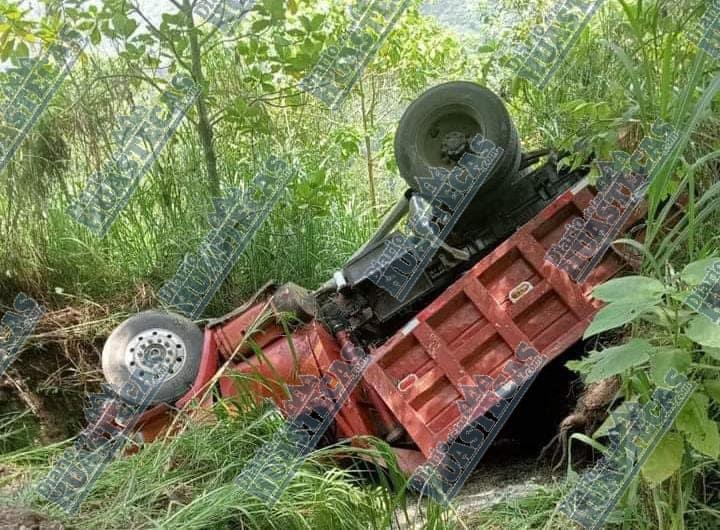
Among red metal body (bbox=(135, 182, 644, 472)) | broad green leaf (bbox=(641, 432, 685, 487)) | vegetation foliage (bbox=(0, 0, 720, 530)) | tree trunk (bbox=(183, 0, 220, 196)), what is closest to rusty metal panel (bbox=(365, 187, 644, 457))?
red metal body (bbox=(135, 182, 644, 472))

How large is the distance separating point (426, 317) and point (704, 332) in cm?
207

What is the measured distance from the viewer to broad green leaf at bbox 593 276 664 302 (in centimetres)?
201

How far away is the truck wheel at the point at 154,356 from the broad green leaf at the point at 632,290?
103 inches

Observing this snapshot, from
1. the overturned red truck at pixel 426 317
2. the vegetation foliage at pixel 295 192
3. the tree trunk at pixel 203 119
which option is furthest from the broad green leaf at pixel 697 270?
the tree trunk at pixel 203 119

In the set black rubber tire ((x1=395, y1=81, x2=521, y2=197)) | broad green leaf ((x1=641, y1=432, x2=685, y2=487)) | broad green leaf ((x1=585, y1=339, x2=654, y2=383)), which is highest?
black rubber tire ((x1=395, y1=81, x2=521, y2=197))

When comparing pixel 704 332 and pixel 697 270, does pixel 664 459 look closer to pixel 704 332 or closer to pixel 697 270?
pixel 704 332

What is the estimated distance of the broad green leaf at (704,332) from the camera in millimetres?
1889

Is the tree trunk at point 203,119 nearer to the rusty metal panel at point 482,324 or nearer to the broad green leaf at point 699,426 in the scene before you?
the rusty metal panel at point 482,324

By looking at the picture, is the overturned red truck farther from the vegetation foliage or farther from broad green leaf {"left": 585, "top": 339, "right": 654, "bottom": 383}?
broad green leaf {"left": 585, "top": 339, "right": 654, "bottom": 383}

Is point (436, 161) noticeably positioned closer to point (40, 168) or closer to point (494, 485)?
point (494, 485)

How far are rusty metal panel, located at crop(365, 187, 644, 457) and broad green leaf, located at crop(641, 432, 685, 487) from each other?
→ 1.68m

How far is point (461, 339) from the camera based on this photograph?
3.92 meters

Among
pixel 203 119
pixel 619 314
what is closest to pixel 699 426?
pixel 619 314

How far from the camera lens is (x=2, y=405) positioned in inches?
193
